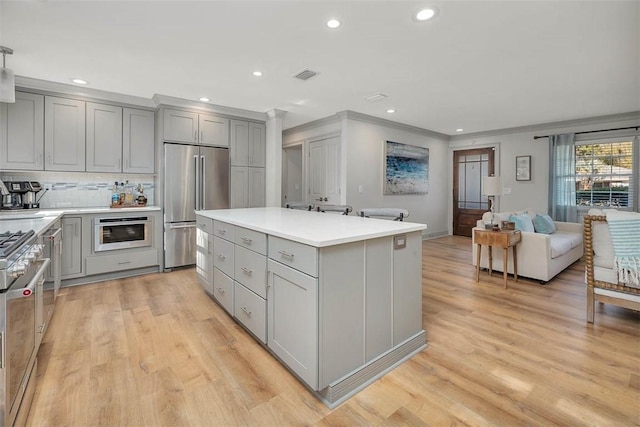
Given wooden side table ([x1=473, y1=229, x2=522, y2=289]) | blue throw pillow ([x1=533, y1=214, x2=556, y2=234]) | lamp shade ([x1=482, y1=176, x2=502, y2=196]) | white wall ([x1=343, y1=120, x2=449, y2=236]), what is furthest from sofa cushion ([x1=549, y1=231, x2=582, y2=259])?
white wall ([x1=343, y1=120, x2=449, y2=236])

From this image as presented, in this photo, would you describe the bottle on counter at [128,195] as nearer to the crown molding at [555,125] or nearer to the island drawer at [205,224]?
the island drawer at [205,224]

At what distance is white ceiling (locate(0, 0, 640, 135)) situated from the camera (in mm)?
2180

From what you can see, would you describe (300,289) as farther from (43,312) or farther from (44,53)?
(44,53)

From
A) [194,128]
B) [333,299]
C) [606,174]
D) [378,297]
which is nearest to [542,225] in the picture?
[606,174]

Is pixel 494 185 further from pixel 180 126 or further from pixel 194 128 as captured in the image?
pixel 180 126

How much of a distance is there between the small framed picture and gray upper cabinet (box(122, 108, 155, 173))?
672 cm

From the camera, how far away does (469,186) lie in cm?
708

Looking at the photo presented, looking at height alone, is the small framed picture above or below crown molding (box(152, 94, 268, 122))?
below

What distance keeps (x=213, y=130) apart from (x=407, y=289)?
3.78 metres

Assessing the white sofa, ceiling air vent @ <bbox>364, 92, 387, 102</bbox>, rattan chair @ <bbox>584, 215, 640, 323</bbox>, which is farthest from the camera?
ceiling air vent @ <bbox>364, 92, 387, 102</bbox>

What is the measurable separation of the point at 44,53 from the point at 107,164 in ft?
4.84

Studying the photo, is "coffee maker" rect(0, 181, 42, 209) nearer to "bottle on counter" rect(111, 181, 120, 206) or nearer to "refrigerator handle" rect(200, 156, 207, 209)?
"bottle on counter" rect(111, 181, 120, 206)

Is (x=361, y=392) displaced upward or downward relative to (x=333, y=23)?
downward

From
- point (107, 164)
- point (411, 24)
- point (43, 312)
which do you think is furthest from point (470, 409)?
point (107, 164)
